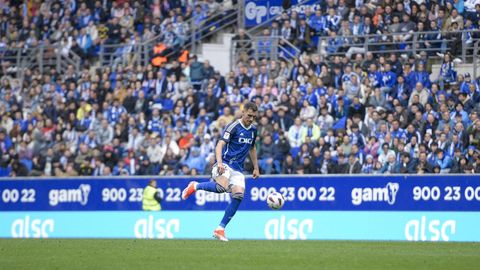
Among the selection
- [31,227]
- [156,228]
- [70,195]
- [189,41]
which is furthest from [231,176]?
A: [189,41]

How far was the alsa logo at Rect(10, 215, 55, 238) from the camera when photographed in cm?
Answer: 2544

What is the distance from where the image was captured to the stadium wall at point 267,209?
21.7 meters

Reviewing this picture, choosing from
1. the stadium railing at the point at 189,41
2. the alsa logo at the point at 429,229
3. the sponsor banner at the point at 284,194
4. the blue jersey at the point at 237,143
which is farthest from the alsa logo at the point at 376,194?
the stadium railing at the point at 189,41

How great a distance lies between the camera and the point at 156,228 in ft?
78.9

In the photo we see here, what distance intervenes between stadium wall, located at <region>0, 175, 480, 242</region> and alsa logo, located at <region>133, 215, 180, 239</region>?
0.06 ft

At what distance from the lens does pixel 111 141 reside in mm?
30000

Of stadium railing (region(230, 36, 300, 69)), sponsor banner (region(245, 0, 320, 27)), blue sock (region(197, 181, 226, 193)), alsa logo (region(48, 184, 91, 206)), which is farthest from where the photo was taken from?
sponsor banner (region(245, 0, 320, 27))

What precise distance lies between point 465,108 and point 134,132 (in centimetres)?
947

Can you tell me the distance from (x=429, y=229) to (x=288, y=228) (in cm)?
311

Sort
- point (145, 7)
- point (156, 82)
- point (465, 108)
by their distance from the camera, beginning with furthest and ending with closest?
point (145, 7) < point (156, 82) < point (465, 108)

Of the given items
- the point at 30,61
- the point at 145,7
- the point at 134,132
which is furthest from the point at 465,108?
the point at 30,61

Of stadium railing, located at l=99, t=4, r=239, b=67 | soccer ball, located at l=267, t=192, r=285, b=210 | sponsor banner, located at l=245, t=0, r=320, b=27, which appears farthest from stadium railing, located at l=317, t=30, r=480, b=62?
soccer ball, located at l=267, t=192, r=285, b=210

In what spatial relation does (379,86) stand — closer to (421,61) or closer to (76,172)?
(421,61)

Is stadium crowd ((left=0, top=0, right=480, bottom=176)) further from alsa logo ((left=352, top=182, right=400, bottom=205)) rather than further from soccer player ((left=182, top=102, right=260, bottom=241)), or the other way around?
soccer player ((left=182, top=102, right=260, bottom=241))
